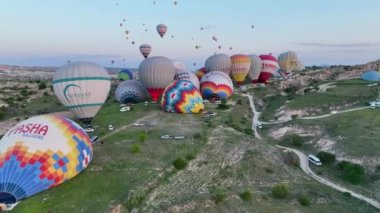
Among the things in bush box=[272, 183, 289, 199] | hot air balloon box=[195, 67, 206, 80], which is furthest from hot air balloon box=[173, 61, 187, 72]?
bush box=[272, 183, 289, 199]

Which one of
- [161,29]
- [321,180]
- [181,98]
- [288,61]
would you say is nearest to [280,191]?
[321,180]

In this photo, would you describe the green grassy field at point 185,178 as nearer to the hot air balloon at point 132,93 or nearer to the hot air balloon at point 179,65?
the hot air balloon at point 132,93

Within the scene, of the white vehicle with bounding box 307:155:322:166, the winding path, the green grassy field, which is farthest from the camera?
the white vehicle with bounding box 307:155:322:166

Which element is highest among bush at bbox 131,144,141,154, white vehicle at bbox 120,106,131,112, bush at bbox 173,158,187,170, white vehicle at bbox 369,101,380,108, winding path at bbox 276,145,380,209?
bush at bbox 131,144,141,154

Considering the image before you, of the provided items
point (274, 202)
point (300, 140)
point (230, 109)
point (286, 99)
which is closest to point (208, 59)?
point (286, 99)

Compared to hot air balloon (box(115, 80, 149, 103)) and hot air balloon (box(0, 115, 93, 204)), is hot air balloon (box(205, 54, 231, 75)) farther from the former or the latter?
hot air balloon (box(0, 115, 93, 204))

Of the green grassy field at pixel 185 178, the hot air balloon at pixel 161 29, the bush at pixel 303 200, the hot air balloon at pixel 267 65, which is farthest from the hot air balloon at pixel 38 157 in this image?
the hot air balloon at pixel 267 65

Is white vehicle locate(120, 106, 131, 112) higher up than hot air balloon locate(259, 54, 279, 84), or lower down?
lower down

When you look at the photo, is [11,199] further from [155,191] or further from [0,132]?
[0,132]
